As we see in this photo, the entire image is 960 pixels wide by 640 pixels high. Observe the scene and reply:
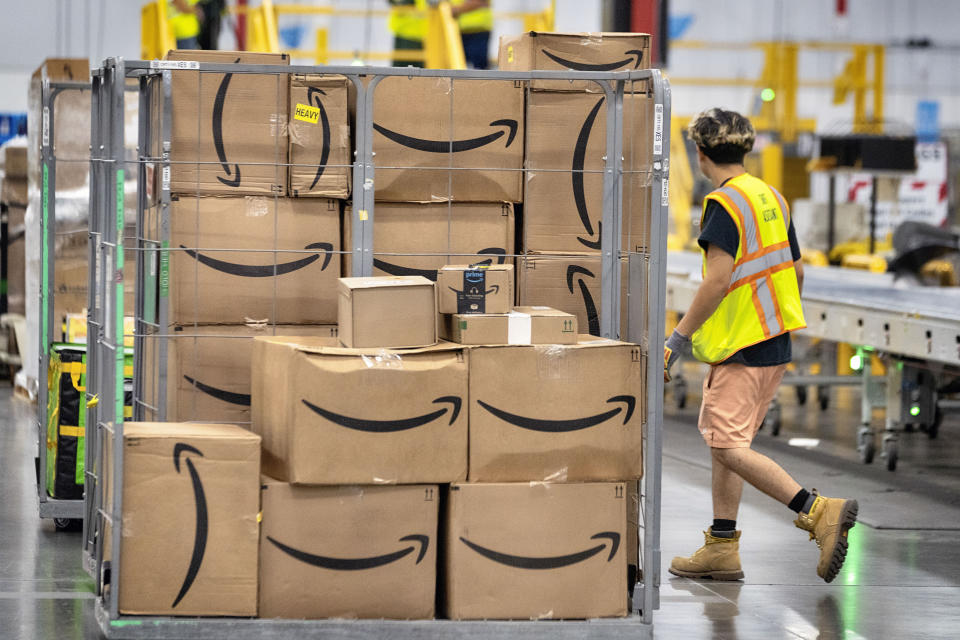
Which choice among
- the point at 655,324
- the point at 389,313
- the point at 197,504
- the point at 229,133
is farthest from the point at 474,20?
the point at 197,504

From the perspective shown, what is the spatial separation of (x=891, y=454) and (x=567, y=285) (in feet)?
14.3

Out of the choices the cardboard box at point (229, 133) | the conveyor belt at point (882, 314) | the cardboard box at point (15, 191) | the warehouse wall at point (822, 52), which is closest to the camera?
the cardboard box at point (229, 133)

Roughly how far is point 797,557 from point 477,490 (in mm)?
2381

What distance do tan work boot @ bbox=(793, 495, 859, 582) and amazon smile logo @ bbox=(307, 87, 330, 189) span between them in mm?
2222

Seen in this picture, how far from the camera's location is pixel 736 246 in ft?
17.9

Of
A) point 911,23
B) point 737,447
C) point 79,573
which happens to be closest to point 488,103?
point 737,447

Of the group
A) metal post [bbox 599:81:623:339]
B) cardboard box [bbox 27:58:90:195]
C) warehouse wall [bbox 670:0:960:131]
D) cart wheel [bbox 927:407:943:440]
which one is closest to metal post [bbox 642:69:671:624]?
metal post [bbox 599:81:623:339]

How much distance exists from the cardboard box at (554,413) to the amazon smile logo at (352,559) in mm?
268

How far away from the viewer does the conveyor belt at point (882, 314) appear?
791 cm

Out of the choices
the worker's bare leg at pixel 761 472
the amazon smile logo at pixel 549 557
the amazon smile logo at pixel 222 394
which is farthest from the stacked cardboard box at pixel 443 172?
the worker's bare leg at pixel 761 472

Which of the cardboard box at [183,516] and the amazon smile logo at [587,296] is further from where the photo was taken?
the amazon smile logo at [587,296]

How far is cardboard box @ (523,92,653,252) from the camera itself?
5.05 m

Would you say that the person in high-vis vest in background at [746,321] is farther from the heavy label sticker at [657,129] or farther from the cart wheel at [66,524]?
the cart wheel at [66,524]

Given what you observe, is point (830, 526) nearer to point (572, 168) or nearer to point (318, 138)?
point (572, 168)
